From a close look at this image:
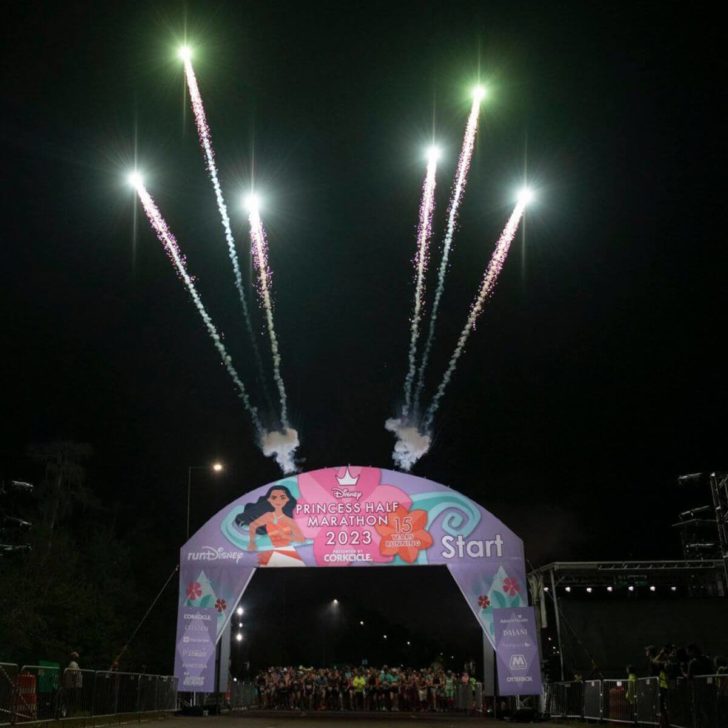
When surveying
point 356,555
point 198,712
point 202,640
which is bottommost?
point 198,712

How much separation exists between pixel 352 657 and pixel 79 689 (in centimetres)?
7495

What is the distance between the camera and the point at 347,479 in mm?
22812

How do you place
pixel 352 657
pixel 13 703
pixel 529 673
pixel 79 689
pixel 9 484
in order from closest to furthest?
pixel 13 703 → pixel 79 689 → pixel 9 484 → pixel 529 673 → pixel 352 657

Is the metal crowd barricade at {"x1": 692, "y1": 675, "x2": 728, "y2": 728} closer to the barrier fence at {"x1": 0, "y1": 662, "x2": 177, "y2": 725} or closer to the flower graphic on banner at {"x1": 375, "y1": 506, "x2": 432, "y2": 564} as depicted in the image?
the flower graphic on banner at {"x1": 375, "y1": 506, "x2": 432, "y2": 564}

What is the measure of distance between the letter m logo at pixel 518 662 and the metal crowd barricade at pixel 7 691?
12270 millimetres

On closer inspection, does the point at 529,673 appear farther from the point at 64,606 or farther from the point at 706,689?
the point at 64,606

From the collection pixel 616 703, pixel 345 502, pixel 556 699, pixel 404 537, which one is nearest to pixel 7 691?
pixel 345 502

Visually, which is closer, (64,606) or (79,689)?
(79,689)

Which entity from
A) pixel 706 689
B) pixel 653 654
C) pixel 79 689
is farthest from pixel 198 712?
pixel 706 689

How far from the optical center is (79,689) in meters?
15.6

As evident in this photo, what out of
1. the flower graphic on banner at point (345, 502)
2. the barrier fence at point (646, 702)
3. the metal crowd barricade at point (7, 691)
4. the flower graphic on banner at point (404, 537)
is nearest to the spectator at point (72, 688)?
the metal crowd barricade at point (7, 691)

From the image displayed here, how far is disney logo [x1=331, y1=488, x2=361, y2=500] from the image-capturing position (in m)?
22.7

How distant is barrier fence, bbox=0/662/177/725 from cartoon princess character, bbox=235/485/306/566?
14.1 ft

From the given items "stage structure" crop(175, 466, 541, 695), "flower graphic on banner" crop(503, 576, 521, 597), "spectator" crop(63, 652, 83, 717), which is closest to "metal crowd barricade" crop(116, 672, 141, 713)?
"spectator" crop(63, 652, 83, 717)
